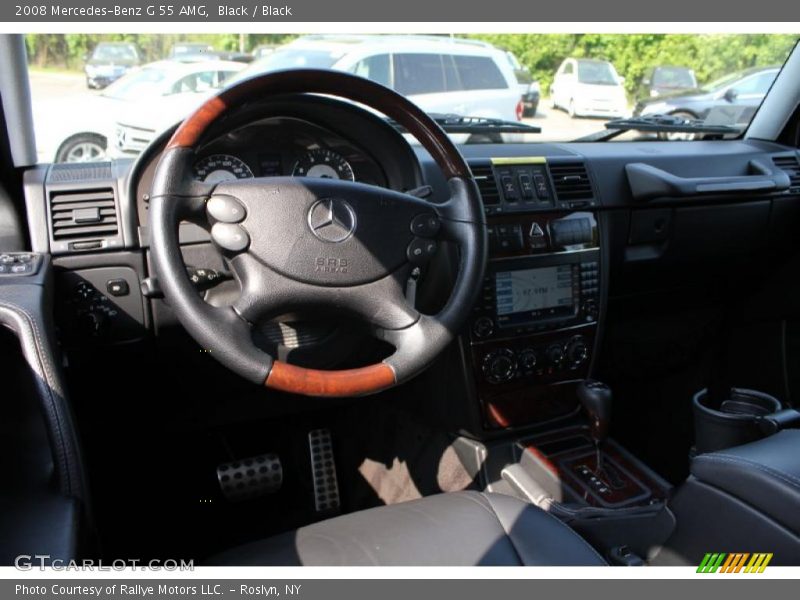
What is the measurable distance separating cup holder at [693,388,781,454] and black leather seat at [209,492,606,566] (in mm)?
707

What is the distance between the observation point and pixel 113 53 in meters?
2.38

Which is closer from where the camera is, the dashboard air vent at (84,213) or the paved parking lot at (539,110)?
the dashboard air vent at (84,213)

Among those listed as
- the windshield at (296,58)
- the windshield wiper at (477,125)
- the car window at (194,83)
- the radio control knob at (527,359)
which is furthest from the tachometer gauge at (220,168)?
the radio control knob at (527,359)

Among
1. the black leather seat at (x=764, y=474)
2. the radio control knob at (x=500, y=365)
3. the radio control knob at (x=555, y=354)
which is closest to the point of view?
the black leather seat at (x=764, y=474)

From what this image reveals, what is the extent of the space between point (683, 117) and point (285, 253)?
222cm

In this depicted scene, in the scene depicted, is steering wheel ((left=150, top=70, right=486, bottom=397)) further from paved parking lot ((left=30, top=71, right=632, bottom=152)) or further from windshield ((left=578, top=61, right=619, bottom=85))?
windshield ((left=578, top=61, right=619, bottom=85))

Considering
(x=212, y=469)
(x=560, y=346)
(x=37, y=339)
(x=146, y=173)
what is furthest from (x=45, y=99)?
(x=560, y=346)

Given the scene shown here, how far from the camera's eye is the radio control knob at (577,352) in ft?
8.44

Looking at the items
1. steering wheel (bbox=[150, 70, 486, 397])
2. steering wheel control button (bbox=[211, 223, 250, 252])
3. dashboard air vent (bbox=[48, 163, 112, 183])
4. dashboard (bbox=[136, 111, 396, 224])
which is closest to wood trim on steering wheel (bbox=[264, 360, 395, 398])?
steering wheel (bbox=[150, 70, 486, 397])

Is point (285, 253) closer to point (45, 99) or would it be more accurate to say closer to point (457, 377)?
point (457, 377)

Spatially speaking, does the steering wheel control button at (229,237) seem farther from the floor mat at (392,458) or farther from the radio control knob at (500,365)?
the floor mat at (392,458)

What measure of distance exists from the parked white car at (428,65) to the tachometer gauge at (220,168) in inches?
15.9

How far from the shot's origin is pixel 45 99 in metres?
2.26

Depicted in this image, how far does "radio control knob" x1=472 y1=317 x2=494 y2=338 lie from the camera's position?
2367 millimetres
